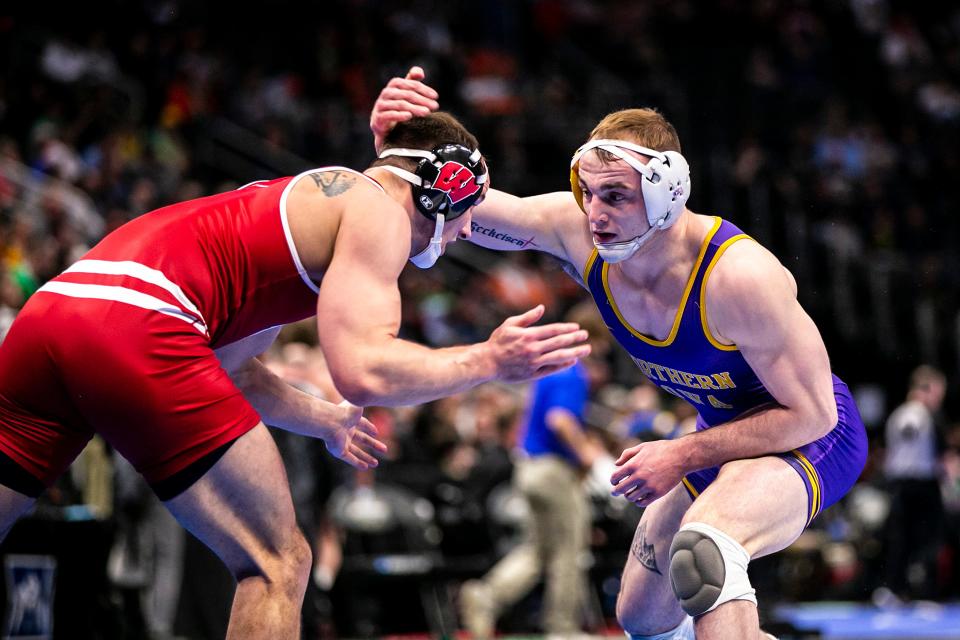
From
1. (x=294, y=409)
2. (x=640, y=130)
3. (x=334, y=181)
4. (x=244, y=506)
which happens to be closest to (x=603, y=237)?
(x=640, y=130)

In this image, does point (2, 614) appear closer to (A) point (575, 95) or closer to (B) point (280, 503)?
(B) point (280, 503)

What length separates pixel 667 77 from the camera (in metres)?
18.7

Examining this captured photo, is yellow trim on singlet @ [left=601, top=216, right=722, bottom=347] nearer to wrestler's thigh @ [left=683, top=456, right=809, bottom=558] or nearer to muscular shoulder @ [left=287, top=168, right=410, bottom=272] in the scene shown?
wrestler's thigh @ [left=683, top=456, right=809, bottom=558]

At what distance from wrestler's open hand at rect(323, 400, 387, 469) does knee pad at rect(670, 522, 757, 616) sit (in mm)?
1197

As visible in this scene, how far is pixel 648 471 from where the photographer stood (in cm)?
428

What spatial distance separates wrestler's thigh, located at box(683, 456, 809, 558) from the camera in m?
4.17

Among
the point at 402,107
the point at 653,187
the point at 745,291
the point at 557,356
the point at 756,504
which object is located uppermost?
the point at 402,107

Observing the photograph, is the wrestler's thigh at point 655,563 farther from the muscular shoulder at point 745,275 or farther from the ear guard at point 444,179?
the ear guard at point 444,179

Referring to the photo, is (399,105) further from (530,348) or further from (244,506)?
(244,506)

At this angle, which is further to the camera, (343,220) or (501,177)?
(501,177)

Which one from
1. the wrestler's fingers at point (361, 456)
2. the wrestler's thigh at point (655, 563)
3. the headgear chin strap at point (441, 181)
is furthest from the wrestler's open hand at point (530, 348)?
the wrestler's thigh at point (655, 563)

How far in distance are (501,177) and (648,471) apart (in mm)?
10912

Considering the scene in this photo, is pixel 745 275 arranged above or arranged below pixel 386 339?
above

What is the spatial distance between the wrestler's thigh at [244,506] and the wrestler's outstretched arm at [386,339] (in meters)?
0.33
